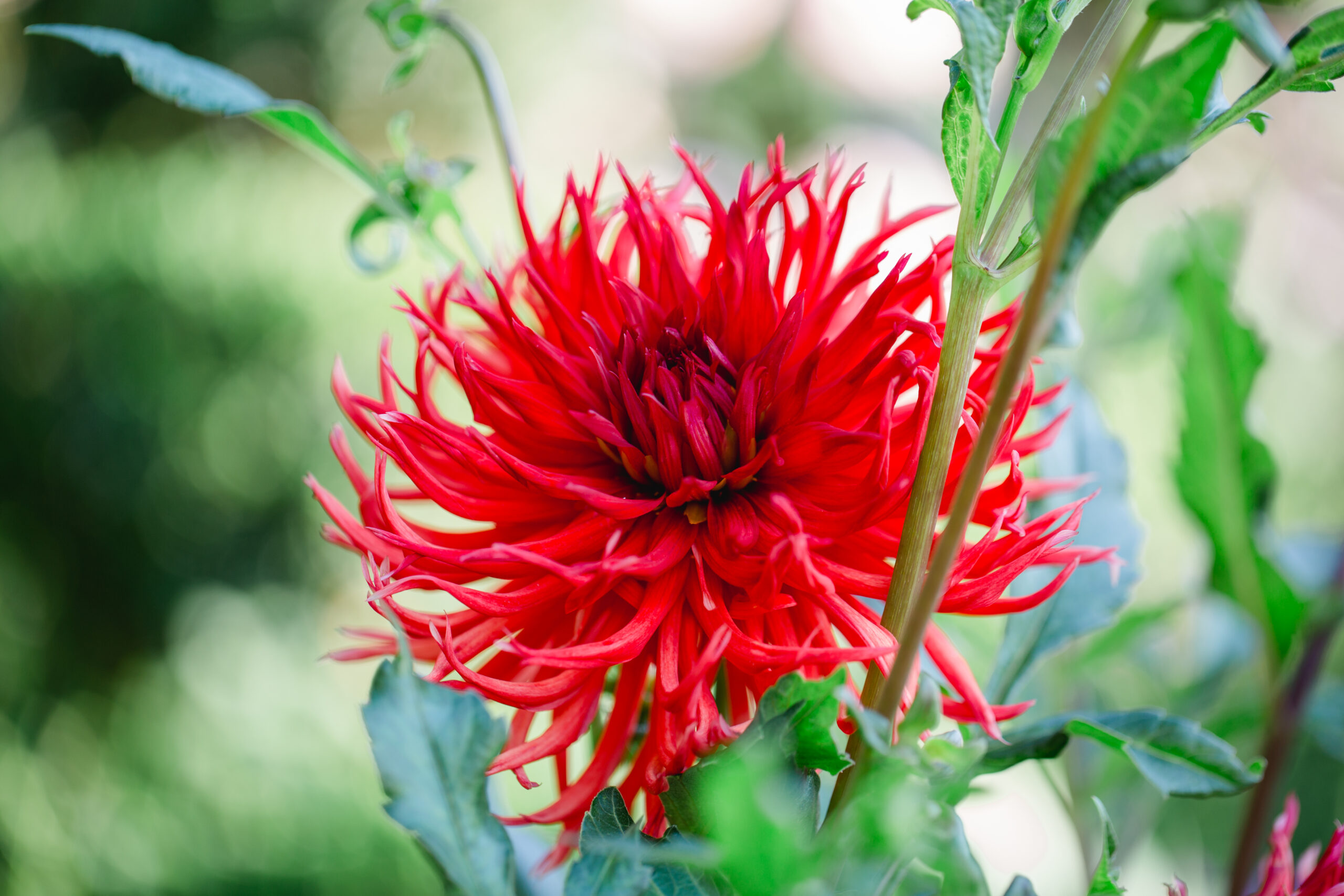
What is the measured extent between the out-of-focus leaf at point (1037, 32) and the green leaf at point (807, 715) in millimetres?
122

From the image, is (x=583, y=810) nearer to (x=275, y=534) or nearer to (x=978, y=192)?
(x=978, y=192)

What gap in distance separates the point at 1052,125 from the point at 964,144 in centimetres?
2

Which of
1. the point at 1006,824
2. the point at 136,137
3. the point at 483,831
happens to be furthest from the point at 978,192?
the point at 136,137

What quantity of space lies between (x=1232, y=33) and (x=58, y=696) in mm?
1591

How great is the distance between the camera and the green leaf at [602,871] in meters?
0.16

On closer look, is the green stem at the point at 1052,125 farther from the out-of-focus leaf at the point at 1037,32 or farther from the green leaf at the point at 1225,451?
the green leaf at the point at 1225,451

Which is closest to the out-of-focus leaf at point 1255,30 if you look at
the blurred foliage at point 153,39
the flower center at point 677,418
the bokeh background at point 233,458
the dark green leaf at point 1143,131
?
the dark green leaf at point 1143,131

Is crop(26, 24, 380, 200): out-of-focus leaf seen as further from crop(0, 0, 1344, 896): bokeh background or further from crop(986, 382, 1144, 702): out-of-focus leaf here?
crop(0, 0, 1344, 896): bokeh background

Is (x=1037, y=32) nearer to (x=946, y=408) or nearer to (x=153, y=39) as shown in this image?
(x=946, y=408)

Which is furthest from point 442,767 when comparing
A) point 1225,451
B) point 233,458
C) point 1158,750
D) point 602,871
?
point 233,458

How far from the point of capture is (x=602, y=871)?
0.55ft

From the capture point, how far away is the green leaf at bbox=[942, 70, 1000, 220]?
176 mm

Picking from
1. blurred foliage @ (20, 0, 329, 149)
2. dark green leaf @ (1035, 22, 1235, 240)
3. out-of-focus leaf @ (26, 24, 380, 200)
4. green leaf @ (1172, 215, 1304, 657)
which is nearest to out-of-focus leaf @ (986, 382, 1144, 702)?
green leaf @ (1172, 215, 1304, 657)

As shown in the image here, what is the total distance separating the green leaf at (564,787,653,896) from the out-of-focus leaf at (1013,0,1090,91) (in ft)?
0.53
